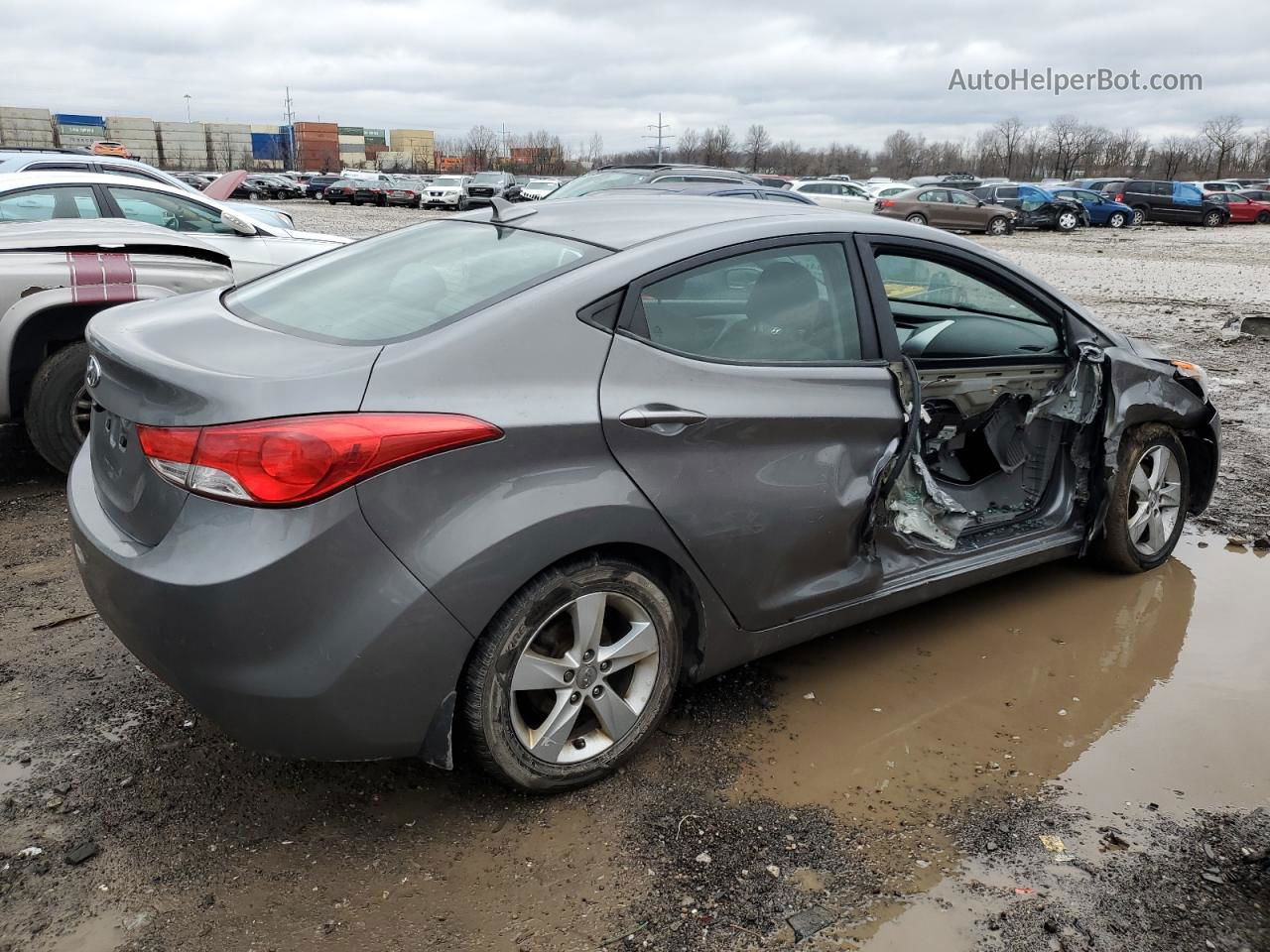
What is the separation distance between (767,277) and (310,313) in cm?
141

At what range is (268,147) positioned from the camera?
111m

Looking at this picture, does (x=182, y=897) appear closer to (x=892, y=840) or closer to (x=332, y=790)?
(x=332, y=790)

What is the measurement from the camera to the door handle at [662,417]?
8.90 feet

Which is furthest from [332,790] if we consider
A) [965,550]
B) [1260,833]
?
[1260,833]

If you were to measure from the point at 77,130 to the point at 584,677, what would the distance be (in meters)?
110

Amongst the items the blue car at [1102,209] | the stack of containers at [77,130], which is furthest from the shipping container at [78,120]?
the blue car at [1102,209]

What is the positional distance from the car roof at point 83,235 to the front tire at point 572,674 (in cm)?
401

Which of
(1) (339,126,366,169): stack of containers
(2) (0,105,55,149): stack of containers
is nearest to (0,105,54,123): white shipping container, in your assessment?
(2) (0,105,55,149): stack of containers

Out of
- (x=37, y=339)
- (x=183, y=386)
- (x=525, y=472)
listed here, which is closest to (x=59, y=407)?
(x=37, y=339)

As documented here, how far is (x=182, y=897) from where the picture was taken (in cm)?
245

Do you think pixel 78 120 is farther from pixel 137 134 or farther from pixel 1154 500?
pixel 1154 500

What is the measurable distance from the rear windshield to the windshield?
32.1ft

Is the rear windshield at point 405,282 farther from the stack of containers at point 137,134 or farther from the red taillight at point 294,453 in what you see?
the stack of containers at point 137,134

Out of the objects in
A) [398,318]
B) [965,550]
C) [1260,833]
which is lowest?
[1260,833]
